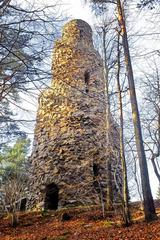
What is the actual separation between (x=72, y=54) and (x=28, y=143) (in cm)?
974

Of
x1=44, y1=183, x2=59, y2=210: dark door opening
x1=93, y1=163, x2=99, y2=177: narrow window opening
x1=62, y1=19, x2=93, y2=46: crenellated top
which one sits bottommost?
x1=44, y1=183, x2=59, y2=210: dark door opening

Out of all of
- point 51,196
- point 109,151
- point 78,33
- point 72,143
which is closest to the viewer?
point 109,151

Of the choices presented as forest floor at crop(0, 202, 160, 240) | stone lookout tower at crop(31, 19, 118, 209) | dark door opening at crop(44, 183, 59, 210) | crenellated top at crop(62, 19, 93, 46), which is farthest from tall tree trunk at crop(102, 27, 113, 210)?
crenellated top at crop(62, 19, 93, 46)

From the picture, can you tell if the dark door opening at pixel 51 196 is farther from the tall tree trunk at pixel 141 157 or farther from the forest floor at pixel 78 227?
the tall tree trunk at pixel 141 157

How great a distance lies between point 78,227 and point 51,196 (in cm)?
481

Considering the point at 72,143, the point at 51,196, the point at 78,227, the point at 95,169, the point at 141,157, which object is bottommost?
the point at 78,227

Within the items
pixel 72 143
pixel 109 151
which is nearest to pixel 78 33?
pixel 72 143

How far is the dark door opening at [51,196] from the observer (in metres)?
11.6

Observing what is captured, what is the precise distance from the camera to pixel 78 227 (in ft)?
23.7

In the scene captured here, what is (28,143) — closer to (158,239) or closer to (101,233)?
(101,233)

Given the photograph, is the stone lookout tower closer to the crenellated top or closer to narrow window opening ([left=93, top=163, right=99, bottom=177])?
narrow window opening ([left=93, top=163, right=99, bottom=177])

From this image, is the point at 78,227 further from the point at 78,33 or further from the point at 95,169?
the point at 78,33

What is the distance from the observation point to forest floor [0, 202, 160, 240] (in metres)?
5.62

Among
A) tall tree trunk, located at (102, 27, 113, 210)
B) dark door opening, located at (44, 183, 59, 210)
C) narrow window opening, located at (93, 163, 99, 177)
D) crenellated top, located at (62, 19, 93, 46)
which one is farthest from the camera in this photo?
crenellated top, located at (62, 19, 93, 46)
